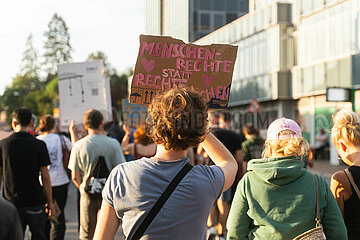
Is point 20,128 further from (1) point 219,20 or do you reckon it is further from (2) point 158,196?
(1) point 219,20

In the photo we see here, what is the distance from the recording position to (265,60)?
2889 centimetres

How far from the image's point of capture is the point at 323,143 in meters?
24.8

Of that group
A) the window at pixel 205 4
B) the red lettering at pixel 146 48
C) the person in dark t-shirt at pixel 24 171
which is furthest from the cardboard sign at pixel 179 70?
the window at pixel 205 4

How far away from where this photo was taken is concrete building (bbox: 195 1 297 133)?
27.1m

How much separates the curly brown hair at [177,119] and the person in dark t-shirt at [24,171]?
10.1ft

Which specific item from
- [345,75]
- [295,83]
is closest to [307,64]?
[295,83]

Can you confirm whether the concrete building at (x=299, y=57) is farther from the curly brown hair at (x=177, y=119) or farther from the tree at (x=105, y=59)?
the tree at (x=105, y=59)

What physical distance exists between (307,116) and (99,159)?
22208mm

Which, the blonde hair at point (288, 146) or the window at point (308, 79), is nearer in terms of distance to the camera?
the blonde hair at point (288, 146)

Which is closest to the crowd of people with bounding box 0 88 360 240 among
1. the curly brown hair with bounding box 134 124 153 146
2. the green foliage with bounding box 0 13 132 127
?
the curly brown hair with bounding box 134 124 153 146

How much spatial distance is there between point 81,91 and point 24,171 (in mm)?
3090

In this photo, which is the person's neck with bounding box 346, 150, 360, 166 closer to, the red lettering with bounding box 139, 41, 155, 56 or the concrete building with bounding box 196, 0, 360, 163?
the red lettering with bounding box 139, 41, 155, 56

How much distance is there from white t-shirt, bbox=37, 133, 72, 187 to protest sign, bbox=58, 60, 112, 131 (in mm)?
1185

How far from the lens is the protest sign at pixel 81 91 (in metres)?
7.83
